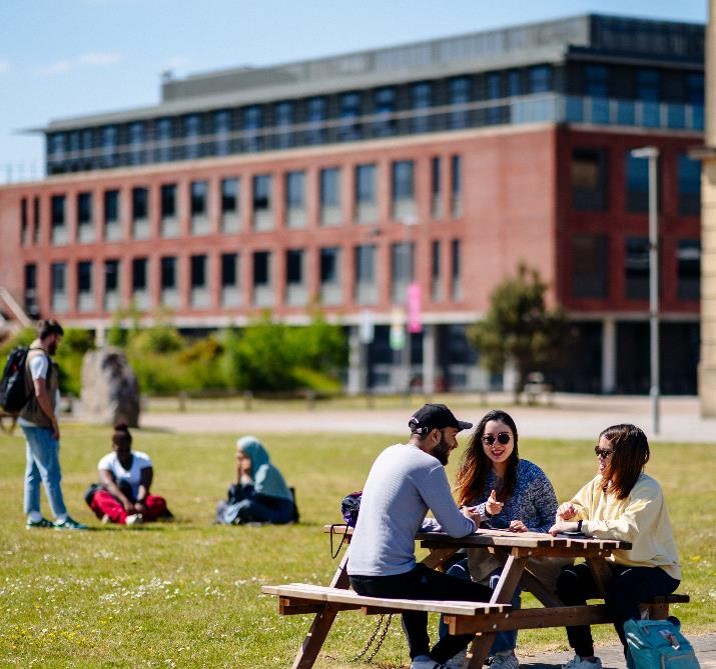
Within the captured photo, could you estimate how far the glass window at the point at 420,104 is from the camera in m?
74.7

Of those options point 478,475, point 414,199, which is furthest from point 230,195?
point 478,475

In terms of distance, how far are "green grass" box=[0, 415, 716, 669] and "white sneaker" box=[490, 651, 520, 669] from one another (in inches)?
27.7

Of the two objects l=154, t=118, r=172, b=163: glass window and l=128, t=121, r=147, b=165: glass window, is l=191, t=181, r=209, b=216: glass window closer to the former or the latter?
l=154, t=118, r=172, b=163: glass window

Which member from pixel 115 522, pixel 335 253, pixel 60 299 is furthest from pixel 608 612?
pixel 60 299

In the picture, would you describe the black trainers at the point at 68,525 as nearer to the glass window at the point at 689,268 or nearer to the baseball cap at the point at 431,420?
the baseball cap at the point at 431,420

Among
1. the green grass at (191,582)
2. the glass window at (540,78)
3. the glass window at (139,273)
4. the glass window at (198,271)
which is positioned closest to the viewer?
the green grass at (191,582)

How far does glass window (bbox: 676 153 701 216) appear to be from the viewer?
233 ft

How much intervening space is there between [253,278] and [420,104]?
40.0ft

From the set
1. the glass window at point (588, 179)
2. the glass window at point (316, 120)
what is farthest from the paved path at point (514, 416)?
the glass window at point (316, 120)

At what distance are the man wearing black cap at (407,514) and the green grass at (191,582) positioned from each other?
1276 mm

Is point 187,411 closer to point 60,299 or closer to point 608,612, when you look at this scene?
point 60,299

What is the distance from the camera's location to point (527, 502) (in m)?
9.01

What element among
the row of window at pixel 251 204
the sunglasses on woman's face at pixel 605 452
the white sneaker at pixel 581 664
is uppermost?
the row of window at pixel 251 204

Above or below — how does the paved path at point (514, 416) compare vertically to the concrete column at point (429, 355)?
below
